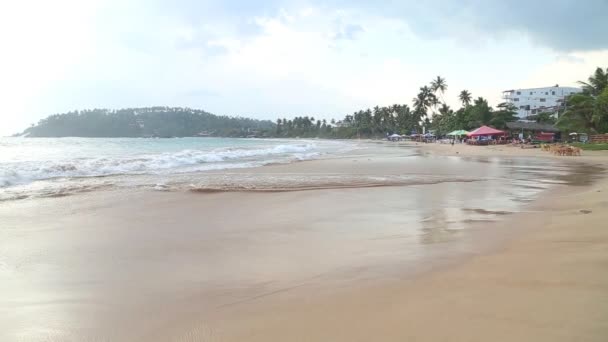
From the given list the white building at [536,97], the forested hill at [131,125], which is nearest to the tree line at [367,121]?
the forested hill at [131,125]

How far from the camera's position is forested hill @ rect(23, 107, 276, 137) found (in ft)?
392

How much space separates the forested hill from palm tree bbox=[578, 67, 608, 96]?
12832 cm

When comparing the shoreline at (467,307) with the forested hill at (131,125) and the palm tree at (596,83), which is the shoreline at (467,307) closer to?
the palm tree at (596,83)

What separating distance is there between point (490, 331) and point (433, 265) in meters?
1.50

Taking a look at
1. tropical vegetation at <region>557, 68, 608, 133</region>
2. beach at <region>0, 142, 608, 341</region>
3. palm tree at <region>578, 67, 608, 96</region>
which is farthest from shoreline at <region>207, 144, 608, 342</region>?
palm tree at <region>578, 67, 608, 96</region>

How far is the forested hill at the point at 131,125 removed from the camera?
119562mm

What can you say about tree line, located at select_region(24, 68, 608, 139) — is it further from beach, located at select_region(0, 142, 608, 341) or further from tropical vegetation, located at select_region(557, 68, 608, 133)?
beach, located at select_region(0, 142, 608, 341)

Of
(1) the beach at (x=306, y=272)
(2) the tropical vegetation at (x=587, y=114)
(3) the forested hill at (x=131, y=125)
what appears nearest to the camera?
(1) the beach at (x=306, y=272)

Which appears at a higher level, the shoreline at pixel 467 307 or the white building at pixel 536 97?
the white building at pixel 536 97

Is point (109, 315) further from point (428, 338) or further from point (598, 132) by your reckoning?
point (598, 132)

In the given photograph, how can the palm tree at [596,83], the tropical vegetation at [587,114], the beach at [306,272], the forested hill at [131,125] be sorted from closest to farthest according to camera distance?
1. the beach at [306,272]
2. the tropical vegetation at [587,114]
3. the palm tree at [596,83]
4. the forested hill at [131,125]

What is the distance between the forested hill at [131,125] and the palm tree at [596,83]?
12832cm

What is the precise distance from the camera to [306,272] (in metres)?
3.94

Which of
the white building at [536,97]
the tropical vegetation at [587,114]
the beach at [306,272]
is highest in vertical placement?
the white building at [536,97]
